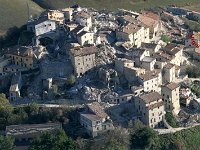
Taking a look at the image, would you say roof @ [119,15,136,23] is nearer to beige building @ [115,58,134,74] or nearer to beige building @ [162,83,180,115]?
beige building @ [115,58,134,74]

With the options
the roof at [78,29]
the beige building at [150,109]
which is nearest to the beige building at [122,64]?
the beige building at [150,109]

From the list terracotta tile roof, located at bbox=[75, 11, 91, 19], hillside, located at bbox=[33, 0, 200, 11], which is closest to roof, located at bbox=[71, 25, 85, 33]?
terracotta tile roof, located at bbox=[75, 11, 91, 19]

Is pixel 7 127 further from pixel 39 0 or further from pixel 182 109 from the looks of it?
pixel 39 0

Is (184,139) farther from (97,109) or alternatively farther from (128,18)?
(128,18)

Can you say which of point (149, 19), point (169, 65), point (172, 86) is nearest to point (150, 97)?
point (172, 86)

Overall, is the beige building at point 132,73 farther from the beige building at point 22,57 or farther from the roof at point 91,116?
the beige building at point 22,57

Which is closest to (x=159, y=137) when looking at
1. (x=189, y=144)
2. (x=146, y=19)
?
(x=189, y=144)
